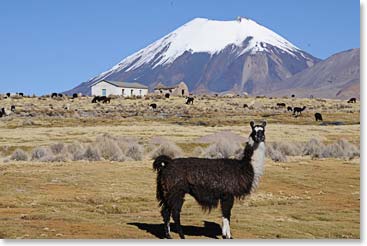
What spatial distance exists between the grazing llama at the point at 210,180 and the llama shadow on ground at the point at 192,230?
0.55 meters

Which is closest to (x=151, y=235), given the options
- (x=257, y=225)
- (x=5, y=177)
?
A: (x=257, y=225)

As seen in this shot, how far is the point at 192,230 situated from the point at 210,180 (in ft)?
5.67

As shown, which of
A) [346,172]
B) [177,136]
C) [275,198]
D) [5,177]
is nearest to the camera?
[275,198]

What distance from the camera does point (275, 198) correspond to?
61.4 ft

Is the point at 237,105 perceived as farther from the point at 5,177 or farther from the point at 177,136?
the point at 5,177

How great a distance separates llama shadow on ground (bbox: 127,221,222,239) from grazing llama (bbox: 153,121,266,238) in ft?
1.80

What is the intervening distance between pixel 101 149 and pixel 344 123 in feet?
78.4

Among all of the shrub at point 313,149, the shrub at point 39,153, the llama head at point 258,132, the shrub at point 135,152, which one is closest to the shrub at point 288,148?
the shrub at point 313,149

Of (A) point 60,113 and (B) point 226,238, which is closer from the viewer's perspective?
(B) point 226,238

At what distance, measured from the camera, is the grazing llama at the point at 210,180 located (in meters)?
11.9

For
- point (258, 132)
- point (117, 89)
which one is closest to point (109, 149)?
point (258, 132)

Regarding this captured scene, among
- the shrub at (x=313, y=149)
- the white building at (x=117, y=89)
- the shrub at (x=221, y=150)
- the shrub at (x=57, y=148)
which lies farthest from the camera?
the white building at (x=117, y=89)

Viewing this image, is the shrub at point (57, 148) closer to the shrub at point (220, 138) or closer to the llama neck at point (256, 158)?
the shrub at point (220, 138)

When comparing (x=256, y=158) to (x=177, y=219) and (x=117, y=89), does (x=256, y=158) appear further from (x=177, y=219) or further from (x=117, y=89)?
(x=117, y=89)
